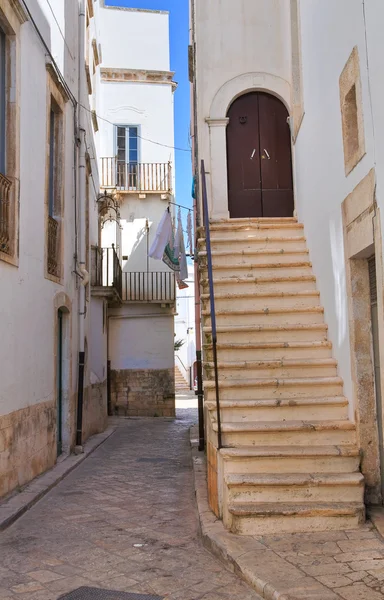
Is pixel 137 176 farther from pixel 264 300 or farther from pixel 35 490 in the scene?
pixel 35 490

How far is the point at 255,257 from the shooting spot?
8344mm

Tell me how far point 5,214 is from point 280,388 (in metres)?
3.91

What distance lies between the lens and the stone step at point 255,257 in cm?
823

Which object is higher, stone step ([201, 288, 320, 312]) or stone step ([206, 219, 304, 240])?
stone step ([206, 219, 304, 240])

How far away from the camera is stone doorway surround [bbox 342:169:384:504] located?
5.26m

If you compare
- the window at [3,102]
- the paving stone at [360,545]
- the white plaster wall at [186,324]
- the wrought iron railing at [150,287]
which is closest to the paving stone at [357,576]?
the paving stone at [360,545]

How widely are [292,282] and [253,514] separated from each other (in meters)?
3.55

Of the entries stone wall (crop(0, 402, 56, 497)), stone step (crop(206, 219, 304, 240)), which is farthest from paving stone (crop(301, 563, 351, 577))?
stone step (crop(206, 219, 304, 240))

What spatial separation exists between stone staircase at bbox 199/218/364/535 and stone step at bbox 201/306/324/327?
12 millimetres

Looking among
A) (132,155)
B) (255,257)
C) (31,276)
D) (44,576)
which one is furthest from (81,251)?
(132,155)

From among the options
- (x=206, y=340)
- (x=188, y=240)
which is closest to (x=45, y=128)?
(x=206, y=340)

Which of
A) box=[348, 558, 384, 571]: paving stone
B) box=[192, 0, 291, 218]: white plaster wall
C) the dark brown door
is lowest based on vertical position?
box=[348, 558, 384, 571]: paving stone

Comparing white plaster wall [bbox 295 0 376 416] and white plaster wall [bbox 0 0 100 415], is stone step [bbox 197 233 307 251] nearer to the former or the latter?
white plaster wall [bbox 295 0 376 416]

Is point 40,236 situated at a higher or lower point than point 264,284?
higher
